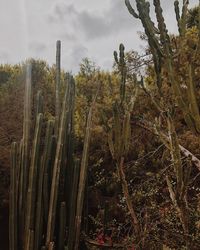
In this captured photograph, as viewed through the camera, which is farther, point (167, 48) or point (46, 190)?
point (46, 190)

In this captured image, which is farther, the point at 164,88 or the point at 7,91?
the point at 7,91

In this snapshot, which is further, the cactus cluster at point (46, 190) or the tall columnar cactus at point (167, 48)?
the cactus cluster at point (46, 190)

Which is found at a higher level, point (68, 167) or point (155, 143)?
point (155, 143)

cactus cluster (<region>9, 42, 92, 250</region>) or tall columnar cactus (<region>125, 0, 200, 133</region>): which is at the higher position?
tall columnar cactus (<region>125, 0, 200, 133</region>)

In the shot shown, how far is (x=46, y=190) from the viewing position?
6508 millimetres

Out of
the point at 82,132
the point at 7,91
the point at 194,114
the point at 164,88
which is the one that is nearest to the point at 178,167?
the point at 194,114

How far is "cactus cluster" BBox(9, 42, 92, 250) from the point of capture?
632 cm

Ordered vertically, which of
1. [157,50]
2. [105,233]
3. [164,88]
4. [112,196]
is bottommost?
[105,233]

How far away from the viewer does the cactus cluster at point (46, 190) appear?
6316 mm

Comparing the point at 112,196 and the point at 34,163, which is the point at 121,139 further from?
the point at 112,196

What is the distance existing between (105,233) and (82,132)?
9.82 feet

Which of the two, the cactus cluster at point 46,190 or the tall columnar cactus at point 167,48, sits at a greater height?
the tall columnar cactus at point 167,48

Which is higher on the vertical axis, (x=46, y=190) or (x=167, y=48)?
(x=167, y=48)

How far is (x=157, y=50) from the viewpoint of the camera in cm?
378
